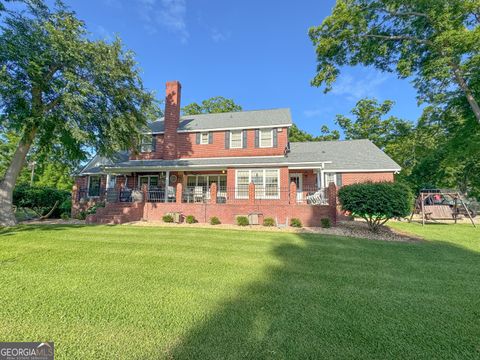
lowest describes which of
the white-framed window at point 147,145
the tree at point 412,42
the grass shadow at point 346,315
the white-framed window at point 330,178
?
the grass shadow at point 346,315

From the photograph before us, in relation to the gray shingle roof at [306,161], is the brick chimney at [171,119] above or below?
above

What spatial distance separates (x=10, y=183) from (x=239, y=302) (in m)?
14.3

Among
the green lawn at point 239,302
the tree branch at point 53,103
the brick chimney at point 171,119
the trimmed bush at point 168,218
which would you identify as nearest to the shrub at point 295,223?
the green lawn at point 239,302

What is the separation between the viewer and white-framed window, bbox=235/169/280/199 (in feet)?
49.0

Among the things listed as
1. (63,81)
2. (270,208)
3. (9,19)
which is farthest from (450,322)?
(9,19)

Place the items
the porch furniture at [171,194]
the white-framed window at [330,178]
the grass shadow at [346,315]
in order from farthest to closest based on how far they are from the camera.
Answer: the white-framed window at [330,178]
the porch furniture at [171,194]
the grass shadow at [346,315]

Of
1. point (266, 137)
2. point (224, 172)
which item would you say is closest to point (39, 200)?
point (224, 172)

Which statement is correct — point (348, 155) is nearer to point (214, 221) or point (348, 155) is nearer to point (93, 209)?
point (214, 221)

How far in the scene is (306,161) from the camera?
14453 millimetres

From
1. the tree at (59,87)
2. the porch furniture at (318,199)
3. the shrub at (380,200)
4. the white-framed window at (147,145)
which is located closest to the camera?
the shrub at (380,200)

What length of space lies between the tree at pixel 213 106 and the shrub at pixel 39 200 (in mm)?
24398

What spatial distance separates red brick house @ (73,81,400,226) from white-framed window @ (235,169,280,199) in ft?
0.21

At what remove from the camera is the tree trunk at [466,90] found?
13.1 meters

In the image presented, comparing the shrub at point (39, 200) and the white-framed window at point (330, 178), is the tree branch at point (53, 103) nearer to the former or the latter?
the shrub at point (39, 200)
